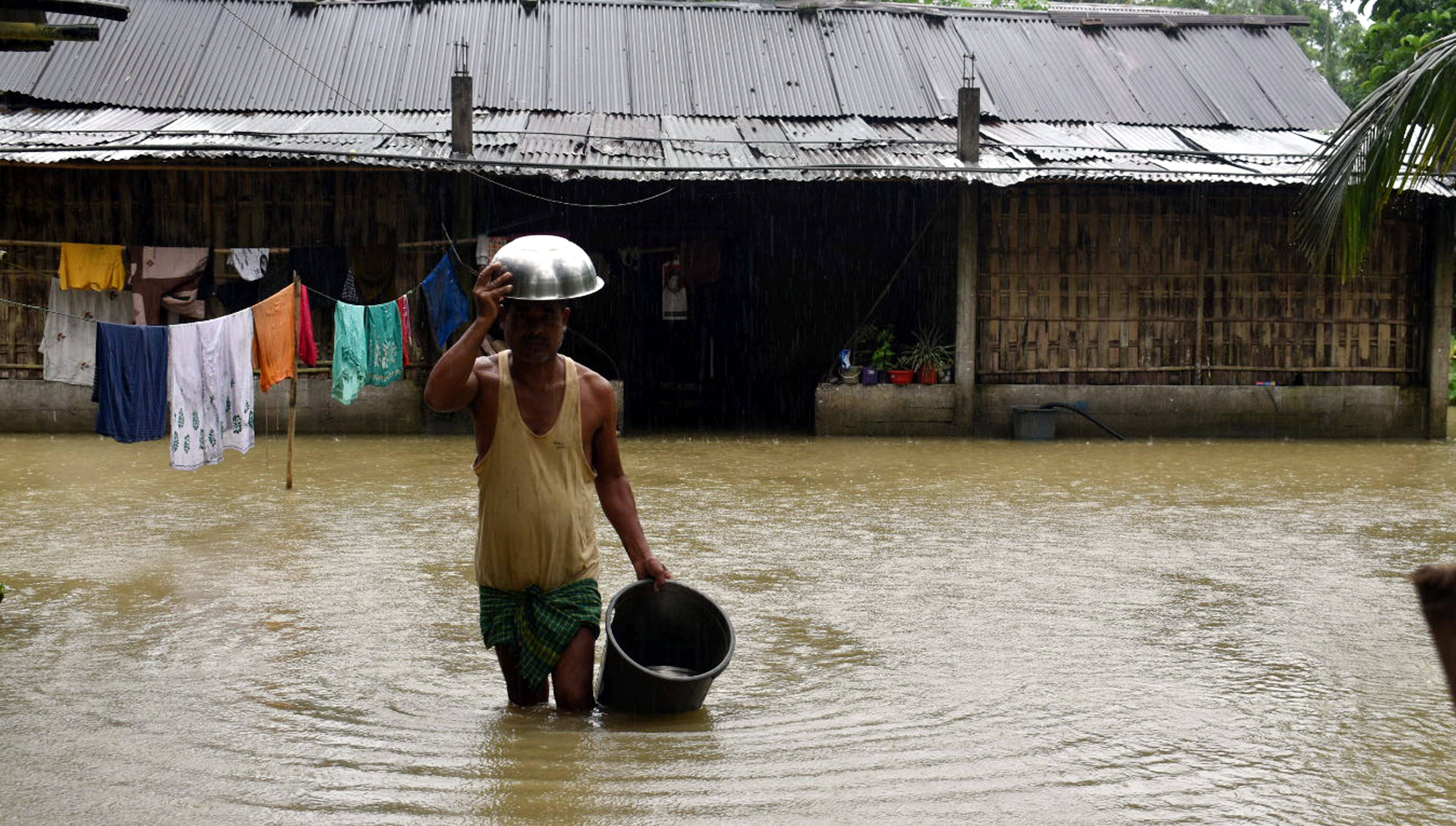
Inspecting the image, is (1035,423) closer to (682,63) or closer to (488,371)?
(682,63)

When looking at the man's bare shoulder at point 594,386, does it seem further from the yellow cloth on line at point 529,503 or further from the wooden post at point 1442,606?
the wooden post at point 1442,606

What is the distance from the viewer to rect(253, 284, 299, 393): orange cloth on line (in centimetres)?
964

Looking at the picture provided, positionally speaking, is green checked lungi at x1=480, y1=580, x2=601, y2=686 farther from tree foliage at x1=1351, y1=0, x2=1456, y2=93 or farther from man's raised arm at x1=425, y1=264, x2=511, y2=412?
tree foliage at x1=1351, y1=0, x2=1456, y2=93

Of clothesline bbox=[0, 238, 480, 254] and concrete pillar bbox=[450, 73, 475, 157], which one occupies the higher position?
concrete pillar bbox=[450, 73, 475, 157]

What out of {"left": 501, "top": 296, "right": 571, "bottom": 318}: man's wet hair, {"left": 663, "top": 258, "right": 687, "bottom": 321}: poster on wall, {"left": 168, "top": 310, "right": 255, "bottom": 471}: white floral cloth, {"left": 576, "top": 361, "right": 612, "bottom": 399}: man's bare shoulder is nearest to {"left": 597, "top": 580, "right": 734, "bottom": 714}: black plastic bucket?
{"left": 576, "top": 361, "right": 612, "bottom": 399}: man's bare shoulder

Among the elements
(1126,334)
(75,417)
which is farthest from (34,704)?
(1126,334)

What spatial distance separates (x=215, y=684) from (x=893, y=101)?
41.0 feet

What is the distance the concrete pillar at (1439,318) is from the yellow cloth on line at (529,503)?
13.0 metres

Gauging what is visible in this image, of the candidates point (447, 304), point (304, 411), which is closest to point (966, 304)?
point (447, 304)

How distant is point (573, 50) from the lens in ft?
54.1

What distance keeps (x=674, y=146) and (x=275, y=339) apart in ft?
17.9

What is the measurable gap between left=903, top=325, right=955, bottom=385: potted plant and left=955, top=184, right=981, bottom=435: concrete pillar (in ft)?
0.52

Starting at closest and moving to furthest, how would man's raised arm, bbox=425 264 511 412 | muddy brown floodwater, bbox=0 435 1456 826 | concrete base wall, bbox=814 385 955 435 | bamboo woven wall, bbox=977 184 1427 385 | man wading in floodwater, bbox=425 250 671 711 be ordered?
1. muddy brown floodwater, bbox=0 435 1456 826
2. man's raised arm, bbox=425 264 511 412
3. man wading in floodwater, bbox=425 250 671 711
4. concrete base wall, bbox=814 385 955 435
5. bamboo woven wall, bbox=977 184 1427 385

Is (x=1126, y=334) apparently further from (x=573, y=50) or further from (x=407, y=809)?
(x=407, y=809)
